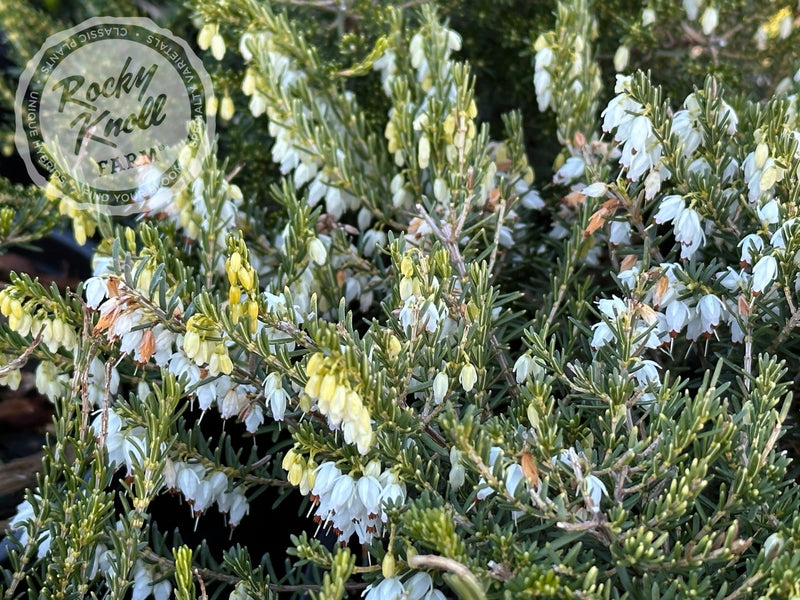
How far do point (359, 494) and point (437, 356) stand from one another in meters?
0.23

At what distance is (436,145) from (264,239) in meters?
0.41

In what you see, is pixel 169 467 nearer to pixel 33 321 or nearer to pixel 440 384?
pixel 33 321

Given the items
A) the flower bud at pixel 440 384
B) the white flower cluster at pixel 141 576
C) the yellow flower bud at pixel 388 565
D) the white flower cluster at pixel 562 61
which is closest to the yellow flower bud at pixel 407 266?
the flower bud at pixel 440 384

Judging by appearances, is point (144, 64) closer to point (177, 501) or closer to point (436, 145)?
point (436, 145)

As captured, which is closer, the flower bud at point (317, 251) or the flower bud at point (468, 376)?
the flower bud at point (468, 376)

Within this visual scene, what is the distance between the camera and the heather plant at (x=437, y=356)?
97 cm

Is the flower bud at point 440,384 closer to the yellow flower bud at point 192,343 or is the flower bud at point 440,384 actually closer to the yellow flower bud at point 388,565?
the yellow flower bud at point 388,565

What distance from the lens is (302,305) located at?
55.6 inches

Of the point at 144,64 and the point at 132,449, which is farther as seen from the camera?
the point at 144,64

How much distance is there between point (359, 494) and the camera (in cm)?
105

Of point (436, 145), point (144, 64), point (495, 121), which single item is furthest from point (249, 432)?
point (495, 121)

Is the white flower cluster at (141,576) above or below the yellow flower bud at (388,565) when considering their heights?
below

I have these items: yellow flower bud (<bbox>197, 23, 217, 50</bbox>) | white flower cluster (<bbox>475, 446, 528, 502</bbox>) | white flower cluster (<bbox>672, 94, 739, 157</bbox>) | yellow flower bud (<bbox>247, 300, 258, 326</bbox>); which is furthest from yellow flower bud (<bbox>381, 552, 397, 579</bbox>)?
yellow flower bud (<bbox>197, 23, 217, 50</bbox>)

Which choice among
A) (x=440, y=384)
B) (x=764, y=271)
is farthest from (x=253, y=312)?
(x=764, y=271)
